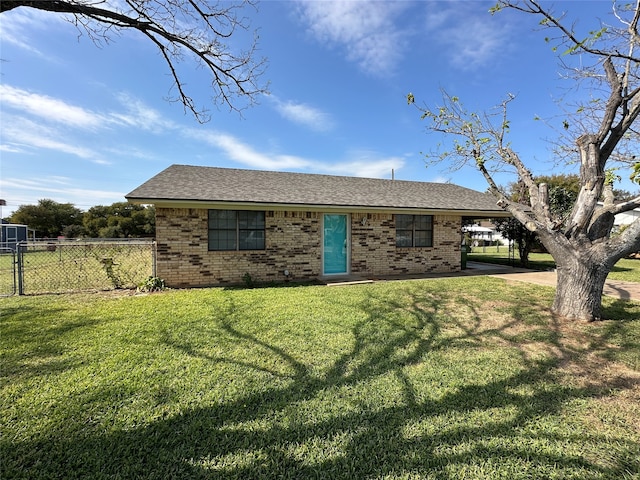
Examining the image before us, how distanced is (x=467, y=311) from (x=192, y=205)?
26.2ft

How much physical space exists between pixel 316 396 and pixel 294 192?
848cm

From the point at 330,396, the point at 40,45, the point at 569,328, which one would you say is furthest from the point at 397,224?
the point at 40,45

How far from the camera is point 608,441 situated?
252cm

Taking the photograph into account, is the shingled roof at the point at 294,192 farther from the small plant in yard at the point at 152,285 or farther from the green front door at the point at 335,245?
the small plant in yard at the point at 152,285

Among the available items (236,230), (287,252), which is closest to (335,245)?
(287,252)

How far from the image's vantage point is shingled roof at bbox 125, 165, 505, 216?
876 centimetres

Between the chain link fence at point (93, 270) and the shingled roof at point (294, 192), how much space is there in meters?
2.04

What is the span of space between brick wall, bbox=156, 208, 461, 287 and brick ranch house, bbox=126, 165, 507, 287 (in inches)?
1.2

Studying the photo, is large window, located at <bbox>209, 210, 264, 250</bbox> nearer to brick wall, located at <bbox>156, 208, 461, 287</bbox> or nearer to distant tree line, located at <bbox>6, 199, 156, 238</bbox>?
brick wall, located at <bbox>156, 208, 461, 287</bbox>

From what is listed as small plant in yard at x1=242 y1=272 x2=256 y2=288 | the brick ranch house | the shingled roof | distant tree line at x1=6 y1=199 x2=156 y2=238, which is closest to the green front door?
the brick ranch house

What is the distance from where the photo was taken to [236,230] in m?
9.64

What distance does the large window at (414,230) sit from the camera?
465 inches

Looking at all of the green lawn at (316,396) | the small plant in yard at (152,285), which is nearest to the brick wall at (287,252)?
the small plant in yard at (152,285)

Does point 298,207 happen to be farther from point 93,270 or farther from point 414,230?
point 93,270
